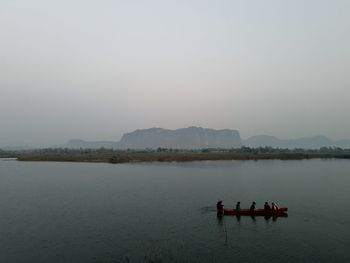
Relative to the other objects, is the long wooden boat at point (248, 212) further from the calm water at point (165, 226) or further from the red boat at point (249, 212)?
the calm water at point (165, 226)

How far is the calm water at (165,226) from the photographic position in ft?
86.1

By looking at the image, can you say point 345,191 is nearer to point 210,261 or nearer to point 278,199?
point 278,199

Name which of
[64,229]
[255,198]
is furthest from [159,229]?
[255,198]

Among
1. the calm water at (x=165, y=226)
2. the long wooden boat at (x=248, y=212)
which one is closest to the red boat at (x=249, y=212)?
the long wooden boat at (x=248, y=212)

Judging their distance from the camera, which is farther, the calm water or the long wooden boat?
the long wooden boat

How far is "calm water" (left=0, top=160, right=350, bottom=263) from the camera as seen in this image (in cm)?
2625

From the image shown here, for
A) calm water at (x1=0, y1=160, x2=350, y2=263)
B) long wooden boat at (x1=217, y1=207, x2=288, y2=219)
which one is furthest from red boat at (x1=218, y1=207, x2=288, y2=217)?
calm water at (x1=0, y1=160, x2=350, y2=263)

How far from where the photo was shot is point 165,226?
112ft

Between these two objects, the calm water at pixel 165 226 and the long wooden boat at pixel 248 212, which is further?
the long wooden boat at pixel 248 212

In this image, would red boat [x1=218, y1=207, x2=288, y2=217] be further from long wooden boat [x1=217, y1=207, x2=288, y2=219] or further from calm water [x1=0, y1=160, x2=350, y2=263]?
calm water [x1=0, y1=160, x2=350, y2=263]

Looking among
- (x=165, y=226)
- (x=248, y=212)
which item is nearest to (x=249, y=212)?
(x=248, y=212)

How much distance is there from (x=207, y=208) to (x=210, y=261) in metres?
18.0

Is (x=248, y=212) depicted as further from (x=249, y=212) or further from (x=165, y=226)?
(x=165, y=226)

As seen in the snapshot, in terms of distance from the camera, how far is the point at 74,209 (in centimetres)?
4247
